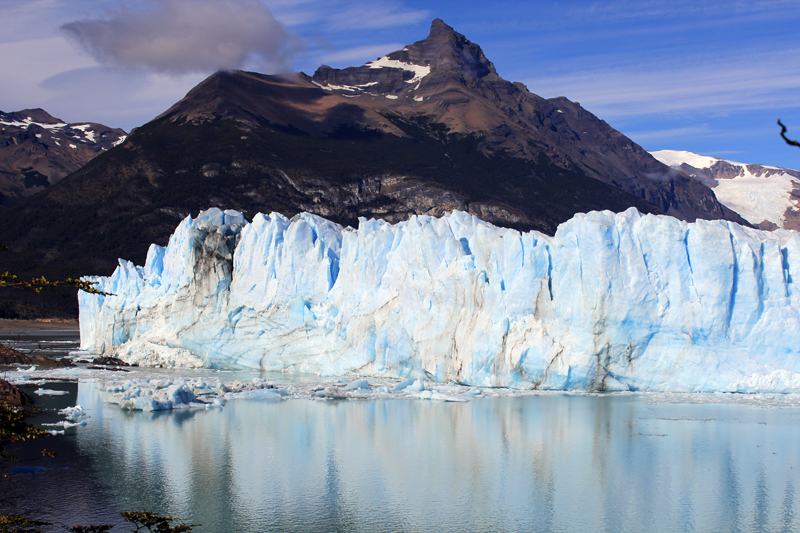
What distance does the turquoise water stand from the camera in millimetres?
11281

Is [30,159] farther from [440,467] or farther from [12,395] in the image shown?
[440,467]

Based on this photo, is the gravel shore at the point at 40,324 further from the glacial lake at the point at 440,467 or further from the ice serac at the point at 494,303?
the glacial lake at the point at 440,467

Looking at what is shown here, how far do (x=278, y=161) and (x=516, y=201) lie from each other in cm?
2965

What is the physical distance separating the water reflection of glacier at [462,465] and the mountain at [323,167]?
57.8 meters

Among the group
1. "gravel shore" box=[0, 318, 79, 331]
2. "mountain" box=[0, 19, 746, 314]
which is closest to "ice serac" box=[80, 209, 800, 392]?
"gravel shore" box=[0, 318, 79, 331]

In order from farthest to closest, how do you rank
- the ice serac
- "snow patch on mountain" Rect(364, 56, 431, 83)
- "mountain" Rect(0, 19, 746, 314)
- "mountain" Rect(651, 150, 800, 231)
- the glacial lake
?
1. "snow patch on mountain" Rect(364, 56, 431, 83)
2. "mountain" Rect(651, 150, 800, 231)
3. "mountain" Rect(0, 19, 746, 314)
4. the ice serac
5. the glacial lake

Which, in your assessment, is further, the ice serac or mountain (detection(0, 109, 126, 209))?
mountain (detection(0, 109, 126, 209))

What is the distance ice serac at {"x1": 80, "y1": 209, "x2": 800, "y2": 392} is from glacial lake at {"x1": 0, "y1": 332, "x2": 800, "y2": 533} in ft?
4.80

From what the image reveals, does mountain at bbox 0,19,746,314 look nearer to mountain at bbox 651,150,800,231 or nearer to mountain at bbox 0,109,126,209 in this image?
mountain at bbox 651,150,800,231

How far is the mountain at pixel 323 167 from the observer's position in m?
78.4

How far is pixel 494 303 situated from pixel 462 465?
29.4 ft

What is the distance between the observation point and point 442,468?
1414cm

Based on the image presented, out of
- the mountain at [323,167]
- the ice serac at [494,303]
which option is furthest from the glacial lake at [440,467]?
the mountain at [323,167]

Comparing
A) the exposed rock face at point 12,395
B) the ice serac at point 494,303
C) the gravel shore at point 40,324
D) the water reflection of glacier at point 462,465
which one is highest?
the ice serac at point 494,303
